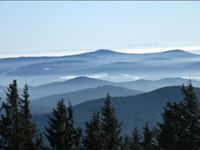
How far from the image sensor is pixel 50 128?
41312 millimetres

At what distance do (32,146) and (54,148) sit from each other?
2175 mm

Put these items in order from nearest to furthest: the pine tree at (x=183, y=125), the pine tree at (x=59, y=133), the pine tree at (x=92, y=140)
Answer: the pine tree at (x=59, y=133) < the pine tree at (x=92, y=140) < the pine tree at (x=183, y=125)

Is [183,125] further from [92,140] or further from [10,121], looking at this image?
[10,121]

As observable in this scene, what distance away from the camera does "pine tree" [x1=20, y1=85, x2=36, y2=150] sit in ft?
147

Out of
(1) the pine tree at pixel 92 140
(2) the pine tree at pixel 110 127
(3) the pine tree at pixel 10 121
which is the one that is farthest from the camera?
(2) the pine tree at pixel 110 127

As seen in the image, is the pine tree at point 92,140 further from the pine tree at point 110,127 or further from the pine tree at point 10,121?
the pine tree at point 10,121

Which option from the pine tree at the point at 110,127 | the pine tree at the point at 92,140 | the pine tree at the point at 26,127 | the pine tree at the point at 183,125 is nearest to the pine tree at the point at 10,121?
the pine tree at the point at 26,127

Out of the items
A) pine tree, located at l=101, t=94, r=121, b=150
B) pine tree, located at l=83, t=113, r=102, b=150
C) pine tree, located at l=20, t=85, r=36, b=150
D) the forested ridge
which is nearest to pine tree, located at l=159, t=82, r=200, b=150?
the forested ridge

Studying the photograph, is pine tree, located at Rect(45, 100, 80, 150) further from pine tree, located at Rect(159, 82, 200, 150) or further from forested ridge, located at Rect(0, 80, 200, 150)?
pine tree, located at Rect(159, 82, 200, 150)

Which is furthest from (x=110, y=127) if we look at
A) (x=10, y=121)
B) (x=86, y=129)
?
(x=10, y=121)

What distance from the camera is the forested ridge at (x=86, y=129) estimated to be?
42.0 meters

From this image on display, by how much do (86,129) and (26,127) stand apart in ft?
22.9

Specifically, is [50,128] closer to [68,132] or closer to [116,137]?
[68,132]

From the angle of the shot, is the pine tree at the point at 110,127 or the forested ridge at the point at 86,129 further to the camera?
the pine tree at the point at 110,127
